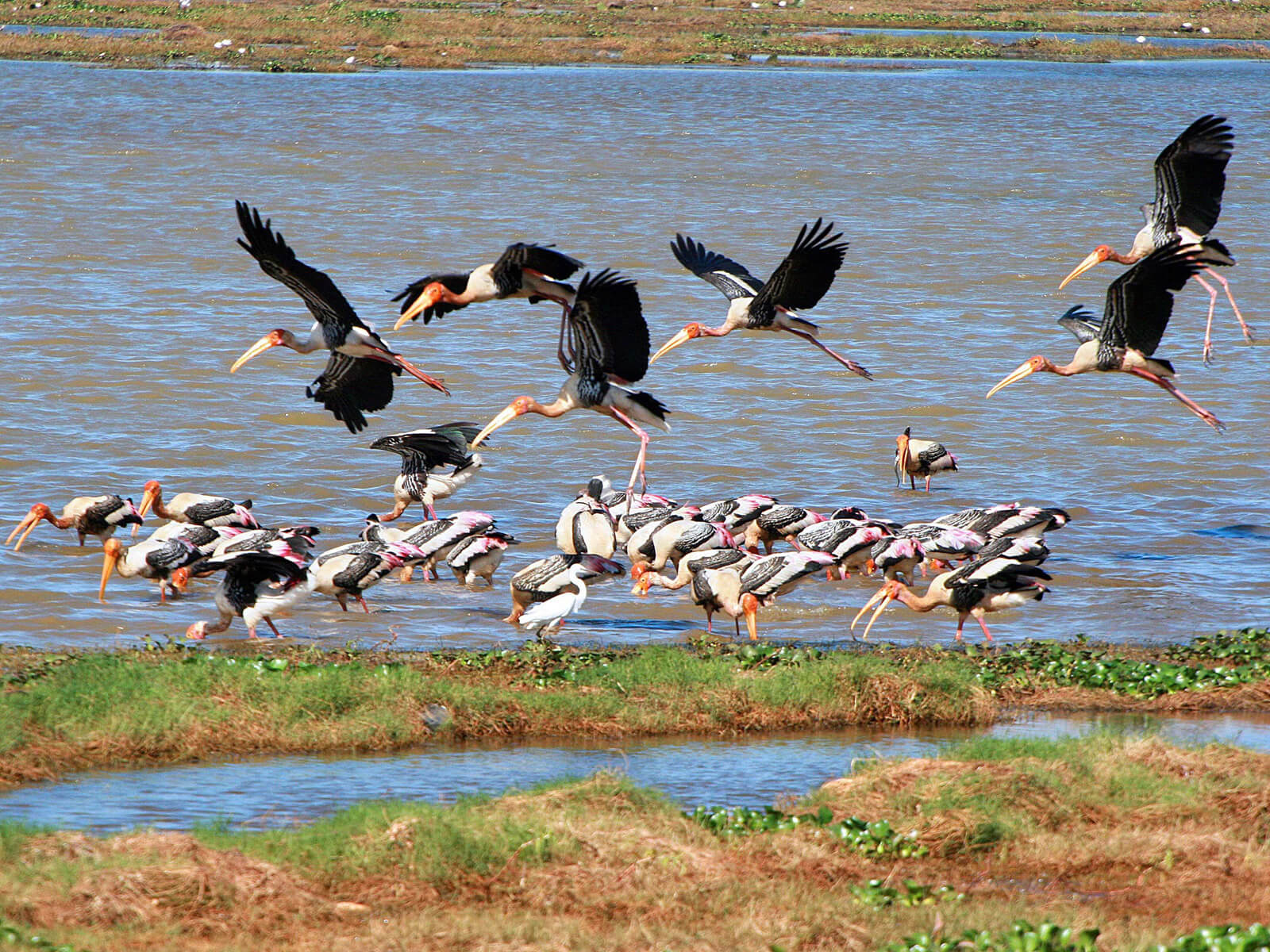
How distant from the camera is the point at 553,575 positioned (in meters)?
10.8

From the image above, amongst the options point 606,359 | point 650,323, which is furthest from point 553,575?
point 650,323

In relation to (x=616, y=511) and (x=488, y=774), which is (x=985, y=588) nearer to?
(x=616, y=511)

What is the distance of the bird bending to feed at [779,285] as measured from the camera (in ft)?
43.5

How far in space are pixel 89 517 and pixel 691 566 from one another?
445cm

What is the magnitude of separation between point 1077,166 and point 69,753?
31.8 m

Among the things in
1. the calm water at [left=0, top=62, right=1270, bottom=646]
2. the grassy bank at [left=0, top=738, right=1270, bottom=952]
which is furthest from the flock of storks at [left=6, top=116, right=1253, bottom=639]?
the grassy bank at [left=0, top=738, right=1270, bottom=952]

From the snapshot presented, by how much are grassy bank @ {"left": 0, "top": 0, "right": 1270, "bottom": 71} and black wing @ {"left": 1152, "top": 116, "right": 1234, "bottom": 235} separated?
38099mm

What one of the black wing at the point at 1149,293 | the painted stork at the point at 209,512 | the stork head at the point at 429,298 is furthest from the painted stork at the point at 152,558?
the black wing at the point at 1149,293

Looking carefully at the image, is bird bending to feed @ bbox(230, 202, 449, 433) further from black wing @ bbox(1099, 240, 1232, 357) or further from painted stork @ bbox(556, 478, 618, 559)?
black wing @ bbox(1099, 240, 1232, 357)

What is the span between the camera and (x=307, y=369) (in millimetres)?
19750

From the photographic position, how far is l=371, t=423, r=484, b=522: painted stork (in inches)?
543

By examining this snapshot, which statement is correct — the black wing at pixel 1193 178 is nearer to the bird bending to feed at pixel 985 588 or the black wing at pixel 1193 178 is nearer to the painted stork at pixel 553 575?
the bird bending to feed at pixel 985 588

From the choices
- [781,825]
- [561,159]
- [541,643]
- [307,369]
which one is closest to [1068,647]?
[541,643]

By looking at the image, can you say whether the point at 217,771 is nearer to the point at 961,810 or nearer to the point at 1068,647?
the point at 961,810
